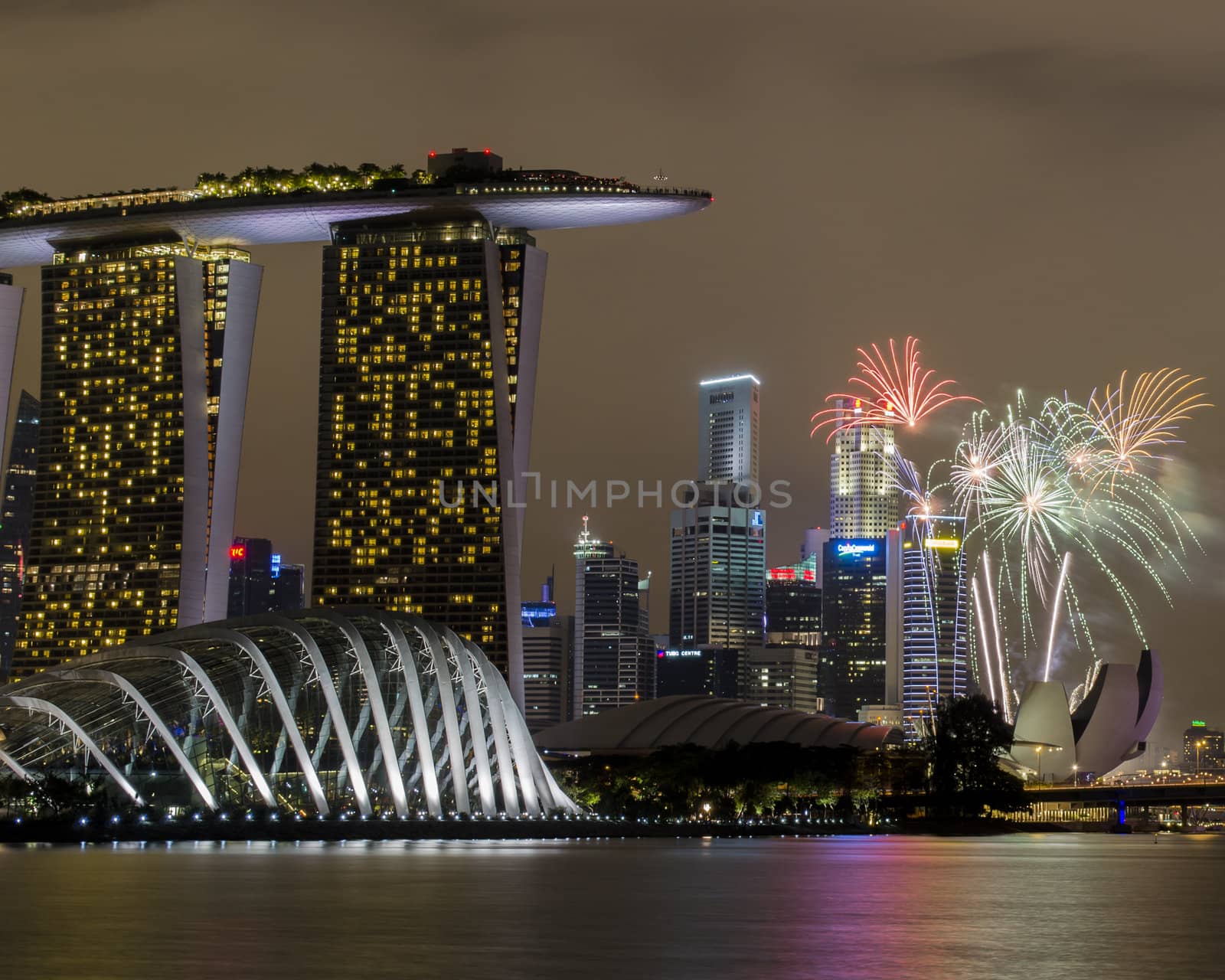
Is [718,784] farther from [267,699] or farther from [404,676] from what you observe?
[267,699]

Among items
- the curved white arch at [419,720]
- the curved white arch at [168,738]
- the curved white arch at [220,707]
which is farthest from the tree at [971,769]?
the curved white arch at [168,738]

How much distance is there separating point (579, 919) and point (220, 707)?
235ft

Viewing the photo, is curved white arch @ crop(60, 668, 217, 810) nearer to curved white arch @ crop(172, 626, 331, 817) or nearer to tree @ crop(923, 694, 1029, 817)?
curved white arch @ crop(172, 626, 331, 817)

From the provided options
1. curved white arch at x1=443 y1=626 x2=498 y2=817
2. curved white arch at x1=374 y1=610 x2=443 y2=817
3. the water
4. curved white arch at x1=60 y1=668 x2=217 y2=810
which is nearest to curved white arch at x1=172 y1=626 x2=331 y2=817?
curved white arch at x1=60 y1=668 x2=217 y2=810

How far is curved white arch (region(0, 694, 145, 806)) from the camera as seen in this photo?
347ft

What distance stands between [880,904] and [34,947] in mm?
25677

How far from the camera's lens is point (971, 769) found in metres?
193

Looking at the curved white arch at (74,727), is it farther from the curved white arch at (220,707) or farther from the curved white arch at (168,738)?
the curved white arch at (220,707)

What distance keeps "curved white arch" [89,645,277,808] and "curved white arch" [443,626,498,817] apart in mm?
22614

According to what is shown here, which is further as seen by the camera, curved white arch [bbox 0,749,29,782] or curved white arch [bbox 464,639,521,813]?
curved white arch [bbox 464,639,521,813]

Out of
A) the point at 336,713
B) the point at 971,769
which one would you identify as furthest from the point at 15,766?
the point at 971,769

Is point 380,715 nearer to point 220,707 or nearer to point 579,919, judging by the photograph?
point 220,707

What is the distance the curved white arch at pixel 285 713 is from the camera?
11506 cm

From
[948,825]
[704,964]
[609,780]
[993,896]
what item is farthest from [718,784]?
[704,964]
